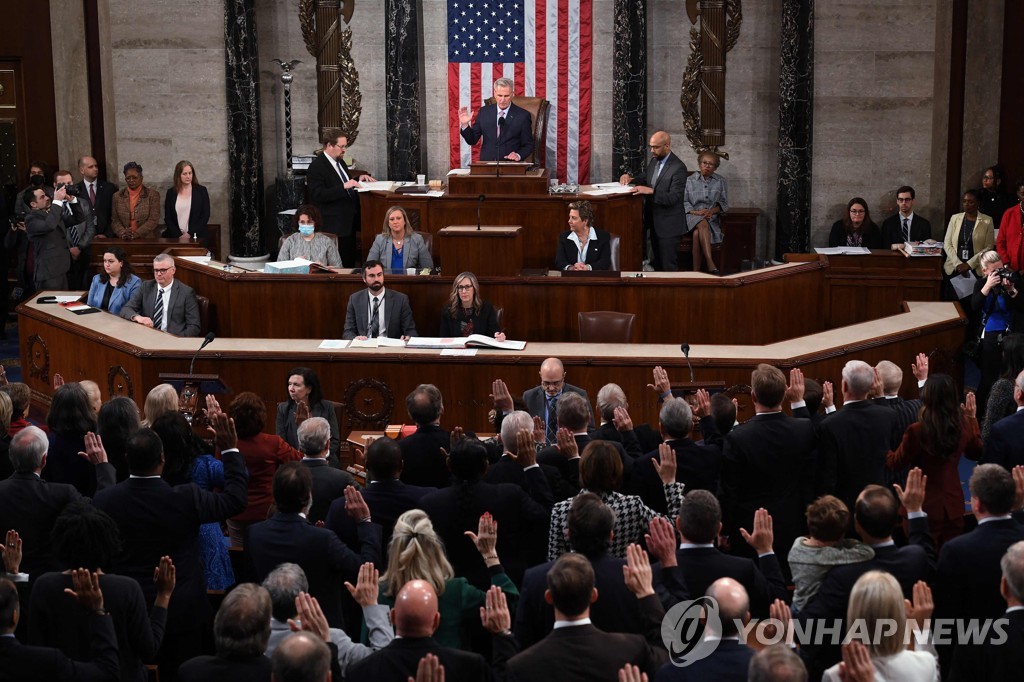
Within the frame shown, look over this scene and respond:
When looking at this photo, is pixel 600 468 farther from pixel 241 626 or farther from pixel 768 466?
pixel 241 626

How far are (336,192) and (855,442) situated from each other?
806cm

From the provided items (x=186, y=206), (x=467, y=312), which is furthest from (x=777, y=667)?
(x=186, y=206)

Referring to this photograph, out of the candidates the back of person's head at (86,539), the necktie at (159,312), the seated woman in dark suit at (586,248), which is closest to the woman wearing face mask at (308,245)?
the necktie at (159,312)

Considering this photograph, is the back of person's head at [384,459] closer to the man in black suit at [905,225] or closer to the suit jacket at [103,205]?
the man in black suit at [905,225]

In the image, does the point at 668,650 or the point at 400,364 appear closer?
the point at 668,650

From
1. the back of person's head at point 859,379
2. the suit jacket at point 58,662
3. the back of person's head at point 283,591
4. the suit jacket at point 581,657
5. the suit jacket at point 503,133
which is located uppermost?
the suit jacket at point 503,133

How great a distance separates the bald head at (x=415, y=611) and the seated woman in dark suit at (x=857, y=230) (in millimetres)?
10270

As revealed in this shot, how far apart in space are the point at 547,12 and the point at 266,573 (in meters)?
11.1

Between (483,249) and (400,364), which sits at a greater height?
(483,249)

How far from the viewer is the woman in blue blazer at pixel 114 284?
1071 centimetres

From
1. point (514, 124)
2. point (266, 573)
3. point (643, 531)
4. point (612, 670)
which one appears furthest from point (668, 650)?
point (514, 124)

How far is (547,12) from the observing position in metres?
15.1

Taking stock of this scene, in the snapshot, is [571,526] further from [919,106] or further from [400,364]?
[919,106]

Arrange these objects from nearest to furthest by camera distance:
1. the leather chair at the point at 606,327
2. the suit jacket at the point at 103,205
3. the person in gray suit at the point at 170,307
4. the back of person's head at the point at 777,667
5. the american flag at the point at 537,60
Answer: the back of person's head at the point at 777,667
the leather chair at the point at 606,327
the person in gray suit at the point at 170,307
the suit jacket at the point at 103,205
the american flag at the point at 537,60
